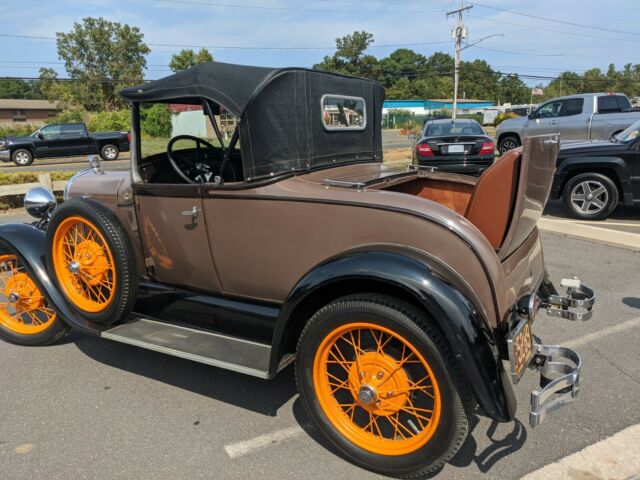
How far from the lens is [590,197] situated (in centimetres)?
746

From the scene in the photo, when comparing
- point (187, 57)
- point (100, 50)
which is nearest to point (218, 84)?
point (187, 57)

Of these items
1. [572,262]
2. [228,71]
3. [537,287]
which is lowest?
[572,262]

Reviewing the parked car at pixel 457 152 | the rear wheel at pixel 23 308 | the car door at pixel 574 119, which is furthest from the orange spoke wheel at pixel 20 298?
the car door at pixel 574 119

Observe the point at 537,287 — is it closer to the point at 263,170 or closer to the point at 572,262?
the point at 263,170

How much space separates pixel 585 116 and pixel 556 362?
1250 centimetres

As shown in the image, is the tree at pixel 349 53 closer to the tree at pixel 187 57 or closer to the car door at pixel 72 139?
the tree at pixel 187 57

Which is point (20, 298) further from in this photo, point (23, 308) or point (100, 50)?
point (100, 50)

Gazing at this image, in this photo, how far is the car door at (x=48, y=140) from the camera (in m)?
20.9

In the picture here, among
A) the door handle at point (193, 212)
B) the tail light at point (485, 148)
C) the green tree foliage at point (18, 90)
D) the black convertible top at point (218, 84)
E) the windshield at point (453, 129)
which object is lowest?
the tail light at point (485, 148)

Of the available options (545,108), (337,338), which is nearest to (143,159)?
(337,338)

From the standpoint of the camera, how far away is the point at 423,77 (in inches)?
3553

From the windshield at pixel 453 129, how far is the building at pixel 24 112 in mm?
69567

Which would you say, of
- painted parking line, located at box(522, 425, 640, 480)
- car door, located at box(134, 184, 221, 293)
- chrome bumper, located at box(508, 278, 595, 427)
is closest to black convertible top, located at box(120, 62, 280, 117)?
car door, located at box(134, 184, 221, 293)

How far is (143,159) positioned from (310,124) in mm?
1257
